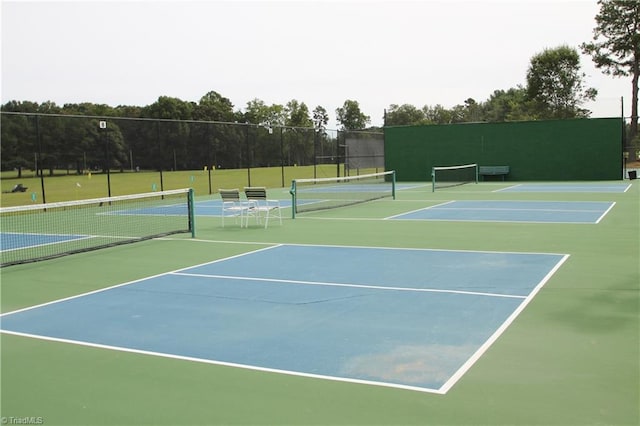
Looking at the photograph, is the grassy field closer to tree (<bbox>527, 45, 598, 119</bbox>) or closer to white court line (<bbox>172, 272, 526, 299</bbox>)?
white court line (<bbox>172, 272, 526, 299</bbox>)

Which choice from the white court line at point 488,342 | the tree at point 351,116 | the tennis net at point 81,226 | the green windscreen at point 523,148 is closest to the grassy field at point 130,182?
the tennis net at point 81,226

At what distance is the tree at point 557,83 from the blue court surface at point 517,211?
3576cm

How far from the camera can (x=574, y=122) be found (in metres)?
29.4

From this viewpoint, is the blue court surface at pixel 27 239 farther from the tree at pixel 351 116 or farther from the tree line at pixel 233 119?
the tree at pixel 351 116

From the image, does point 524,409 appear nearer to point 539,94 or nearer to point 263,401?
point 263,401

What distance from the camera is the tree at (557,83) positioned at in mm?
50125

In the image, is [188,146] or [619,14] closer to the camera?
[188,146]

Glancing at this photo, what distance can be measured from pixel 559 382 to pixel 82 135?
23.9 m

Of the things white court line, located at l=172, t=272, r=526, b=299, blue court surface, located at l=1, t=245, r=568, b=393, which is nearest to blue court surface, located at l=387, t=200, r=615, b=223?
blue court surface, located at l=1, t=245, r=568, b=393

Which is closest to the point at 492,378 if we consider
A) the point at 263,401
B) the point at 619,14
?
the point at 263,401

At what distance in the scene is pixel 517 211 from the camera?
1542cm

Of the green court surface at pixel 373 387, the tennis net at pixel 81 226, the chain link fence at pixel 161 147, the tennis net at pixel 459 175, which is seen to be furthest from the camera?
the tennis net at pixel 459 175

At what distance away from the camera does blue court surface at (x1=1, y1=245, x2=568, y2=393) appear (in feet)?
15.8

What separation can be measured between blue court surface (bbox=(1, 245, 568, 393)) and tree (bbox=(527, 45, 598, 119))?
149 feet
